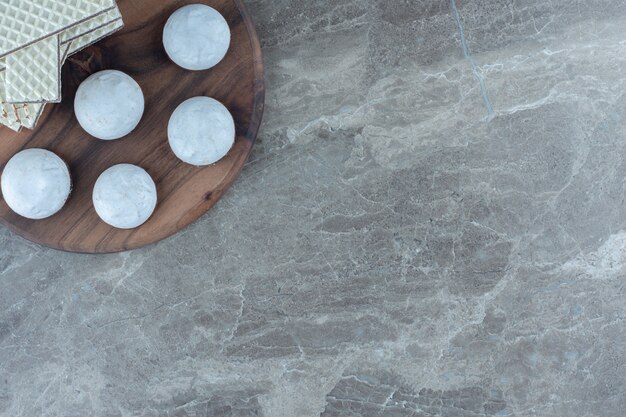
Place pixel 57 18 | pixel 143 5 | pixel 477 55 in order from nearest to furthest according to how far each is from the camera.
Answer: pixel 57 18 < pixel 143 5 < pixel 477 55

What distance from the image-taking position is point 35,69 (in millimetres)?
535

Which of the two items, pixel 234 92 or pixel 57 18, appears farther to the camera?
pixel 234 92

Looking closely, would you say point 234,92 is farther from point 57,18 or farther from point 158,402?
point 158,402

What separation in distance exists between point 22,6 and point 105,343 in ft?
1.51

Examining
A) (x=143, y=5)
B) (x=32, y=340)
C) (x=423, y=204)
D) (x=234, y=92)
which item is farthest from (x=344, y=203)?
(x=32, y=340)

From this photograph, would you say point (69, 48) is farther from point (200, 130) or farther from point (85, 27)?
point (200, 130)

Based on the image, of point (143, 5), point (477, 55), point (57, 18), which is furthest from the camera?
point (477, 55)

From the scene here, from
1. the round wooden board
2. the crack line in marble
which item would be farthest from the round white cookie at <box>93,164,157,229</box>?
the crack line in marble

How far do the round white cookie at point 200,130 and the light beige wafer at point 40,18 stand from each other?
0.47 ft

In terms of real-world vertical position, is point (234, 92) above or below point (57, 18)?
below

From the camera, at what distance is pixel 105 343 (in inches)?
30.6

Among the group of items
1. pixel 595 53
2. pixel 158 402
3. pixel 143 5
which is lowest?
pixel 158 402

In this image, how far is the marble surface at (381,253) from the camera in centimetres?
77

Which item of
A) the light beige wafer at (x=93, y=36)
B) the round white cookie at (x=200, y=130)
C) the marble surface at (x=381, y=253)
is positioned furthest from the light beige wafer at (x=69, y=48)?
the marble surface at (x=381, y=253)
